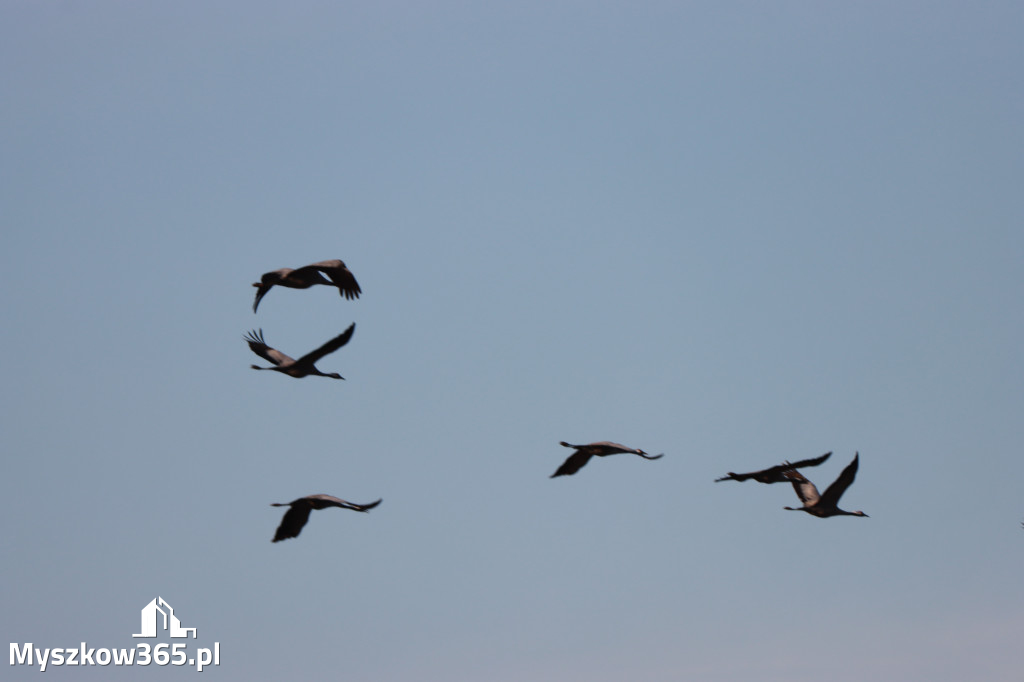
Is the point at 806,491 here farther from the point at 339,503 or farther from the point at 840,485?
the point at 339,503

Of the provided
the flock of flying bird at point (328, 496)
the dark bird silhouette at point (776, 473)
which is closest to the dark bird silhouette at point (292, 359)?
the flock of flying bird at point (328, 496)

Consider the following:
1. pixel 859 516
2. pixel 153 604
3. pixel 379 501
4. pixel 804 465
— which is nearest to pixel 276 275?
pixel 379 501

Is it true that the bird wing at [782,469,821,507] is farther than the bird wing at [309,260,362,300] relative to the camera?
Yes

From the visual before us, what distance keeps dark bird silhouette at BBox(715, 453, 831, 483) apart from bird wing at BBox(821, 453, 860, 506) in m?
1.49

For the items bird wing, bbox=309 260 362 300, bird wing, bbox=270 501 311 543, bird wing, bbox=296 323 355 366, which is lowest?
bird wing, bbox=270 501 311 543

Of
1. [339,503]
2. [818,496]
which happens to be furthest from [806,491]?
[339,503]

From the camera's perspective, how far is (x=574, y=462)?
143 feet

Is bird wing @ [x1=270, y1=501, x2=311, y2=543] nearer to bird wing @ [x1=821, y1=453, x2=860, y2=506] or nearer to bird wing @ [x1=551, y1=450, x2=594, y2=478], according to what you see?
bird wing @ [x1=551, y1=450, x2=594, y2=478]

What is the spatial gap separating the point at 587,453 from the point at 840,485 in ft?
30.5

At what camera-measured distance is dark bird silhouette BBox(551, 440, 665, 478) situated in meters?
41.2

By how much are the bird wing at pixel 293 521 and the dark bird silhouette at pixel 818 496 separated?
16029 millimetres

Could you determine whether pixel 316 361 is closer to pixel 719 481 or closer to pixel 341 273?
pixel 341 273

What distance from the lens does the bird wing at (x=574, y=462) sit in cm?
4319

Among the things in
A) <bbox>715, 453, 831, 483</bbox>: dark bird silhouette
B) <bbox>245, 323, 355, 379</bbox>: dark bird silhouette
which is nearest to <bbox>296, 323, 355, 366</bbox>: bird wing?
<bbox>245, 323, 355, 379</bbox>: dark bird silhouette
